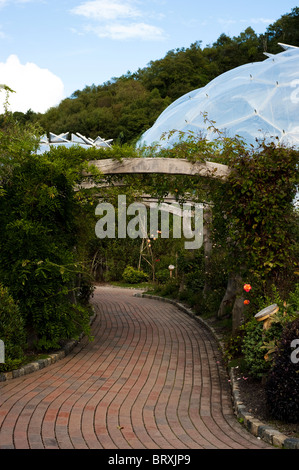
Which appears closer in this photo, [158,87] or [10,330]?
[10,330]

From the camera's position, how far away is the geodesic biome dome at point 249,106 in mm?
15906

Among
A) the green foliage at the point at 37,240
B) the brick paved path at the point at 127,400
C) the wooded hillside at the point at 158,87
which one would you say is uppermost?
the wooded hillside at the point at 158,87

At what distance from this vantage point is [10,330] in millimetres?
7418

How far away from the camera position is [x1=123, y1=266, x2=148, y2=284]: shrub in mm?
22391

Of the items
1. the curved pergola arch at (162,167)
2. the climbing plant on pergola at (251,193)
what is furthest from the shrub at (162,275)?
the curved pergola arch at (162,167)

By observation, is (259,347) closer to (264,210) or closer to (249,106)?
(264,210)

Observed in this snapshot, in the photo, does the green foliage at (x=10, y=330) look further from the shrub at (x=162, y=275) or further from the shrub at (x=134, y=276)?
the shrub at (x=134, y=276)

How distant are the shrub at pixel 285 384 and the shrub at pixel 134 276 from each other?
16.8m

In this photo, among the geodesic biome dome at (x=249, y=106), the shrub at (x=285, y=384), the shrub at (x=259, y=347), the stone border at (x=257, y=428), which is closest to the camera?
the stone border at (x=257, y=428)

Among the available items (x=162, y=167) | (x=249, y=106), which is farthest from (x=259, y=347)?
(x=249, y=106)

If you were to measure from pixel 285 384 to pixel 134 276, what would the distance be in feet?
56.5

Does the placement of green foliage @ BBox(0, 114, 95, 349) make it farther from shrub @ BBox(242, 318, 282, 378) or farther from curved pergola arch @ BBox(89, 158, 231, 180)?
shrub @ BBox(242, 318, 282, 378)

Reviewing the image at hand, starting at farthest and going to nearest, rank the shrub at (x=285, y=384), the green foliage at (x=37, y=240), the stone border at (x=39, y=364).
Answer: the green foliage at (x=37, y=240) → the stone border at (x=39, y=364) → the shrub at (x=285, y=384)
